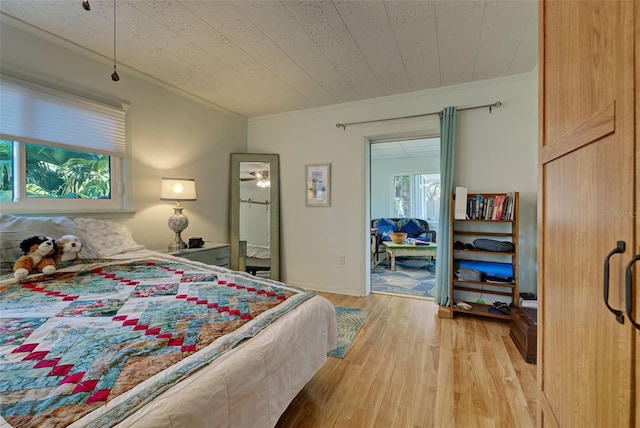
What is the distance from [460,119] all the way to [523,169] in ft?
2.69

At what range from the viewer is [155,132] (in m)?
2.98

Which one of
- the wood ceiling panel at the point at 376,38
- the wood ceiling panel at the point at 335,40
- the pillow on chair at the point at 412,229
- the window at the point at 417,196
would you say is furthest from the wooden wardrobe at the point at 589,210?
the window at the point at 417,196

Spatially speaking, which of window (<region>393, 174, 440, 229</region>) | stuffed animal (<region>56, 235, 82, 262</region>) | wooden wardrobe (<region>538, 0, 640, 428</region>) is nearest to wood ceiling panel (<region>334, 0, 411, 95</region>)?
wooden wardrobe (<region>538, 0, 640, 428</region>)

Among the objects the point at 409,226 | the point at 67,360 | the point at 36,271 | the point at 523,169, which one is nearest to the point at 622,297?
the point at 67,360

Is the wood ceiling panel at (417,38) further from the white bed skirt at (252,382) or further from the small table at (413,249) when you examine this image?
the small table at (413,249)

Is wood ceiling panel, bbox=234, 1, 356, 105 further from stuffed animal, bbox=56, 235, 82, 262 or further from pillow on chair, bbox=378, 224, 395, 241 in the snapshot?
pillow on chair, bbox=378, 224, 395, 241

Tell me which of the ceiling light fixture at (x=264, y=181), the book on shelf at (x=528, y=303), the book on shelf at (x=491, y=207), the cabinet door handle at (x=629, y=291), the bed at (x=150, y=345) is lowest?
the book on shelf at (x=528, y=303)

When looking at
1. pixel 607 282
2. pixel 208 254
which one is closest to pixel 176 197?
pixel 208 254

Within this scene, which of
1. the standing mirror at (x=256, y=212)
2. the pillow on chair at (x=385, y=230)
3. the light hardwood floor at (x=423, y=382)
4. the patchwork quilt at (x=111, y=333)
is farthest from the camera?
the pillow on chair at (x=385, y=230)

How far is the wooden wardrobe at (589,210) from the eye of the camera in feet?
1.73

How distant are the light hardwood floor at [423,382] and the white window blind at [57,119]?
2676mm

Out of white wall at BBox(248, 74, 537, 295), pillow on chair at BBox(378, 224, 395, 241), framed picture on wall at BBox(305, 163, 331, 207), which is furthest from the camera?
pillow on chair at BBox(378, 224, 395, 241)

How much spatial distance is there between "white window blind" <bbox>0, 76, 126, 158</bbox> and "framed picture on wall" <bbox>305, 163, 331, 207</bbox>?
82.8 inches

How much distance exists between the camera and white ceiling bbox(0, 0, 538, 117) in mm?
1893
